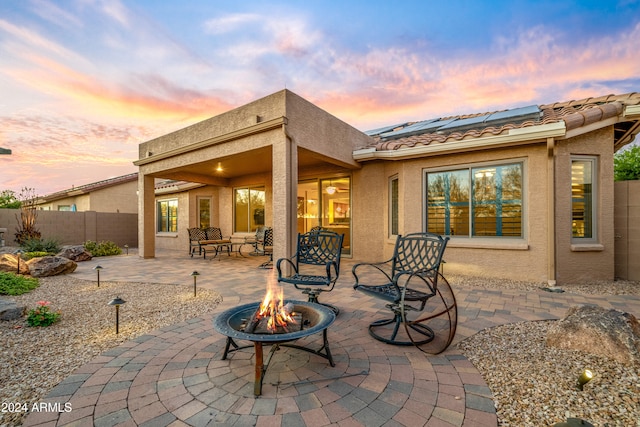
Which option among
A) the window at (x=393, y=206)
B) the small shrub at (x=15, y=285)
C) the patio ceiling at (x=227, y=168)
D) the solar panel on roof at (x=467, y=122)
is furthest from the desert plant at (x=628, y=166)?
the small shrub at (x=15, y=285)

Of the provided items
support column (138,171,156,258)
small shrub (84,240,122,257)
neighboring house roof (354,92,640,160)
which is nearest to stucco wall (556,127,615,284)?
neighboring house roof (354,92,640,160)

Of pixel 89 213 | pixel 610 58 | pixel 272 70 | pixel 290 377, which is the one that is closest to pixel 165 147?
pixel 272 70

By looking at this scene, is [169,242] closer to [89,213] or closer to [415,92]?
[89,213]

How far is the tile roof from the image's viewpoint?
16.2 ft

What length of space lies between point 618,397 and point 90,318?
503 centimetres

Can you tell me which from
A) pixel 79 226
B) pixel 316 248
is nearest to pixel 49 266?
pixel 316 248

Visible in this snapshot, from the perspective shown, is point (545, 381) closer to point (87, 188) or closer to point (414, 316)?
point (414, 316)

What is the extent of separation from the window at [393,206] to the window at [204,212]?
305 inches

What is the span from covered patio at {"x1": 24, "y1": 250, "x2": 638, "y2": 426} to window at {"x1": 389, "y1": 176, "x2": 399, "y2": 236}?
4181mm

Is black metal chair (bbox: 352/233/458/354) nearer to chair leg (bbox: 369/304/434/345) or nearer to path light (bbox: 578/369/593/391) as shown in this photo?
chair leg (bbox: 369/304/434/345)

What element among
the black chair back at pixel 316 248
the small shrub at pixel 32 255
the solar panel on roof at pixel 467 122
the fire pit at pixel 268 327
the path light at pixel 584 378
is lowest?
the small shrub at pixel 32 255

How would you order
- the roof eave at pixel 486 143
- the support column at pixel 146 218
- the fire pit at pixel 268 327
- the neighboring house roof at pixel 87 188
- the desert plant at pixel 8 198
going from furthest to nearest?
the desert plant at pixel 8 198, the neighboring house roof at pixel 87 188, the support column at pixel 146 218, the roof eave at pixel 486 143, the fire pit at pixel 268 327

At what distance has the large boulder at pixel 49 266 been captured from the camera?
237 inches

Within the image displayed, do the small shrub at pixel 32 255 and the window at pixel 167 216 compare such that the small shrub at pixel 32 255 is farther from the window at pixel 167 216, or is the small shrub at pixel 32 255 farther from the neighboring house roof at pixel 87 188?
the neighboring house roof at pixel 87 188
